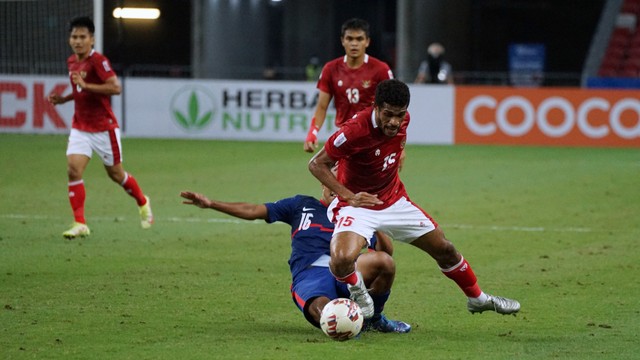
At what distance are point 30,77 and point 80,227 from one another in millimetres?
14488

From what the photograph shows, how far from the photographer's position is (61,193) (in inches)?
661

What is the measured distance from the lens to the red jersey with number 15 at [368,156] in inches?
306

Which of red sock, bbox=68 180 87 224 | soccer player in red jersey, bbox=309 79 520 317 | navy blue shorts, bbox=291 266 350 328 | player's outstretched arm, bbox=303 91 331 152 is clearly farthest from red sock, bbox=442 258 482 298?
red sock, bbox=68 180 87 224

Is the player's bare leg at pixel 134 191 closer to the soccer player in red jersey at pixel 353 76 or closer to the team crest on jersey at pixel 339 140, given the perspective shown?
the soccer player in red jersey at pixel 353 76

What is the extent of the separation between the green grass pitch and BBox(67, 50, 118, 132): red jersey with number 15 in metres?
1.19

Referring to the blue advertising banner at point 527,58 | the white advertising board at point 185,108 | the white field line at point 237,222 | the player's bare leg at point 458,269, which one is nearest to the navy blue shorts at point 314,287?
the player's bare leg at point 458,269

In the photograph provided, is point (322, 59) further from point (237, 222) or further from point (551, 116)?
point (237, 222)

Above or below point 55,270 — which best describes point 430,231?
above

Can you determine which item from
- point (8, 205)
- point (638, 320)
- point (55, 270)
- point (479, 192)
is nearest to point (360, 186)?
point (638, 320)

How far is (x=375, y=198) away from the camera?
25.4 feet

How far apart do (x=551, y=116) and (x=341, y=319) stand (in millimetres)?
18834

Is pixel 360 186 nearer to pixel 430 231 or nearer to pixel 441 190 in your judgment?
pixel 430 231

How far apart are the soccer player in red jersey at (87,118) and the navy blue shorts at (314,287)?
17.1ft

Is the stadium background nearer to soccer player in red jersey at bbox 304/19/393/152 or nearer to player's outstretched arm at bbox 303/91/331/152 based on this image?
player's outstretched arm at bbox 303/91/331/152
